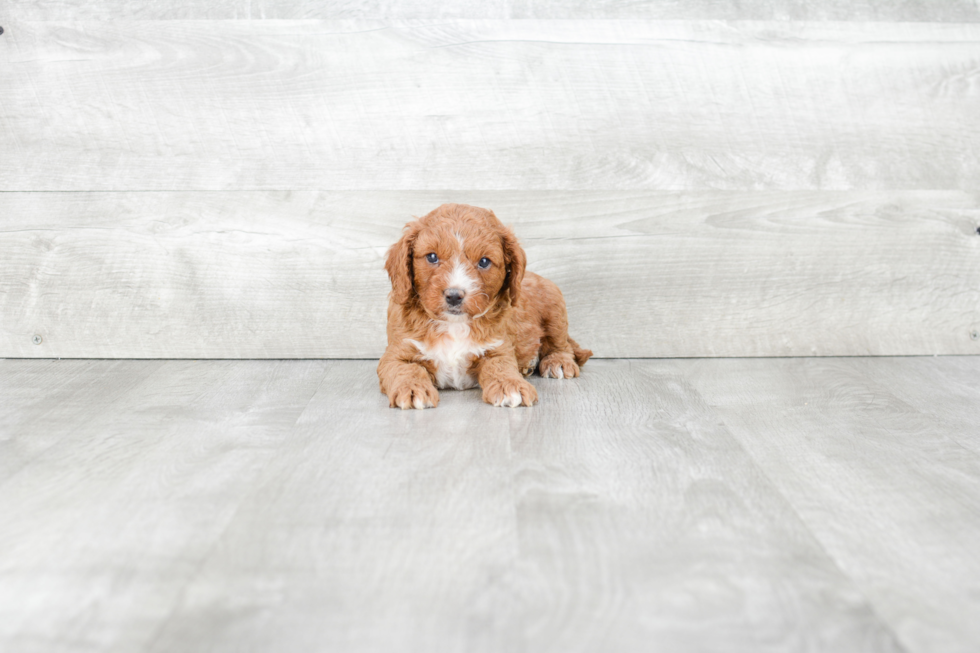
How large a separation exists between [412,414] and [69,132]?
1839mm

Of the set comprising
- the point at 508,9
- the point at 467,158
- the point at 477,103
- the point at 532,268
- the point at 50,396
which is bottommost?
the point at 50,396

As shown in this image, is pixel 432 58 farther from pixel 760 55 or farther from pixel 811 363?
pixel 811 363

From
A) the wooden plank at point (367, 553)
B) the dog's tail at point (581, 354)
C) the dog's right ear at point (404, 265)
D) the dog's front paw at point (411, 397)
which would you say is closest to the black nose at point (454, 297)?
the dog's right ear at point (404, 265)

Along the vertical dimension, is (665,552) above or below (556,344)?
above

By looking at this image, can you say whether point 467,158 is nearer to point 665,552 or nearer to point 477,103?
point 477,103

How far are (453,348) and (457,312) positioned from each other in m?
0.19

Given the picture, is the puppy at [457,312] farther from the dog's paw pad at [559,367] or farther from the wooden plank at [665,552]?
the wooden plank at [665,552]

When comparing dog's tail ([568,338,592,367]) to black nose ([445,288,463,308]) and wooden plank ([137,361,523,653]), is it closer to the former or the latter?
black nose ([445,288,463,308])

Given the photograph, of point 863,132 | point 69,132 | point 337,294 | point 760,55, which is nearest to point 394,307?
point 337,294

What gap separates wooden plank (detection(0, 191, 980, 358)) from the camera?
10.0 feet

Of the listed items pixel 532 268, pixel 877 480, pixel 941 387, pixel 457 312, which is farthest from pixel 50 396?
pixel 941 387

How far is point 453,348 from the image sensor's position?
2.53 metres

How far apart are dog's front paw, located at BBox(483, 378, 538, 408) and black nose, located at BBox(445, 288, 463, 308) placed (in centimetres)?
29

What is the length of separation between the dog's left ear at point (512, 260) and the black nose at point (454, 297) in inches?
8.9
